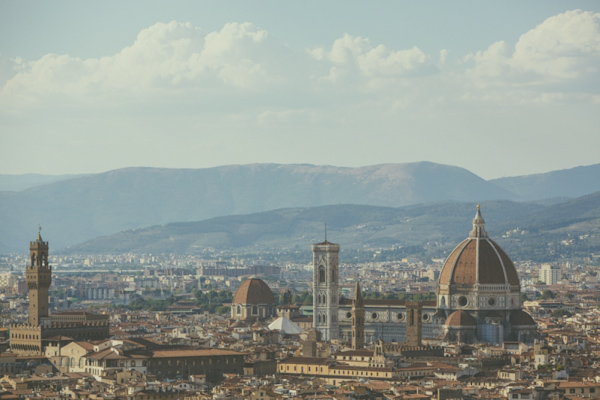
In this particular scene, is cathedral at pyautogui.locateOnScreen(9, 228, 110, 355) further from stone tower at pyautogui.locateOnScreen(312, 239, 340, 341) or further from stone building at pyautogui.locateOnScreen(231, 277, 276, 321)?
stone building at pyautogui.locateOnScreen(231, 277, 276, 321)

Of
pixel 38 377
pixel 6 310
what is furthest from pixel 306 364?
pixel 6 310

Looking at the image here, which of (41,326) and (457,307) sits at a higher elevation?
(457,307)

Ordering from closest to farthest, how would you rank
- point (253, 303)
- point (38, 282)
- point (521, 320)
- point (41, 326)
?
point (41, 326)
point (38, 282)
point (521, 320)
point (253, 303)

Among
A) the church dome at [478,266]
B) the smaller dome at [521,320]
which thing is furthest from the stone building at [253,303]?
the smaller dome at [521,320]

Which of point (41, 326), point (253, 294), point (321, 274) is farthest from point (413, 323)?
point (253, 294)

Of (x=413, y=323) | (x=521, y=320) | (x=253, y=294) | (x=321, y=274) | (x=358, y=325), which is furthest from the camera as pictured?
(x=253, y=294)

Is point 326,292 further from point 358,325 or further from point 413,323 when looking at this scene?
point 358,325

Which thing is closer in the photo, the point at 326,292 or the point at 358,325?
the point at 358,325

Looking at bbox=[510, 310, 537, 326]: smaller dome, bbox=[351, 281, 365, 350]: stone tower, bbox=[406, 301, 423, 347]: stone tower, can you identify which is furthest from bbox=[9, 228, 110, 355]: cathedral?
bbox=[510, 310, 537, 326]: smaller dome

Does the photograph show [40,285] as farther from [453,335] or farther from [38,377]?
[453,335]
